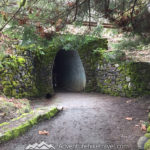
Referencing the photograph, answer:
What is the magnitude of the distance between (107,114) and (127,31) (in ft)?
8.61

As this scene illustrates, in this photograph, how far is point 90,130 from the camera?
167 inches

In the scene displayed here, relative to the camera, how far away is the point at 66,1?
363cm

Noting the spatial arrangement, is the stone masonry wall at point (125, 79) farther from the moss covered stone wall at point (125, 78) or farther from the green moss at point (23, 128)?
the green moss at point (23, 128)

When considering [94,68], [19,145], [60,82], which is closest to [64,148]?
[19,145]

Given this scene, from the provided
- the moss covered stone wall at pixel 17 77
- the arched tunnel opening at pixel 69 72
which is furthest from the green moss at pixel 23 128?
the arched tunnel opening at pixel 69 72

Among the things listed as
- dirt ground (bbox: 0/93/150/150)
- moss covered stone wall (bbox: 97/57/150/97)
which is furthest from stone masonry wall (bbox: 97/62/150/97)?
dirt ground (bbox: 0/93/150/150)

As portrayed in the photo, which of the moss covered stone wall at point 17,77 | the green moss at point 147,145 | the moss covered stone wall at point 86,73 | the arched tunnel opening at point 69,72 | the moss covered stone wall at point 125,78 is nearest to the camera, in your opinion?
the green moss at point 147,145

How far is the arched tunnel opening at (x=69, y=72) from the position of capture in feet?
33.4

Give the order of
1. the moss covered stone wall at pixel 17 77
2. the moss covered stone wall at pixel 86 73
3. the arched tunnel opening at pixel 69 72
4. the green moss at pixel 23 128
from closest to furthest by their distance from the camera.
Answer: the green moss at pixel 23 128 < the moss covered stone wall at pixel 17 77 < the moss covered stone wall at pixel 86 73 < the arched tunnel opening at pixel 69 72

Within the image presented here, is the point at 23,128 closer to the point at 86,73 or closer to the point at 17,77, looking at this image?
the point at 17,77

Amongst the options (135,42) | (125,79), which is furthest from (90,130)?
(125,79)

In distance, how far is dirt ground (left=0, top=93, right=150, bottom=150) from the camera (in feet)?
11.2

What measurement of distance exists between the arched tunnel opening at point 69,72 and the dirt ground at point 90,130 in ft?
13.4

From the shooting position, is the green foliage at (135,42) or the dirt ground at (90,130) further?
the green foliage at (135,42)
